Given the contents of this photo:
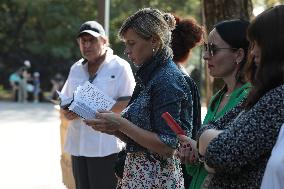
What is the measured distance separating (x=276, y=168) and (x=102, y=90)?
2.66 meters

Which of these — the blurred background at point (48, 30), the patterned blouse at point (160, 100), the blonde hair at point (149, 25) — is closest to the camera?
the patterned blouse at point (160, 100)

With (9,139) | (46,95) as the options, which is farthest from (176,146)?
(46,95)

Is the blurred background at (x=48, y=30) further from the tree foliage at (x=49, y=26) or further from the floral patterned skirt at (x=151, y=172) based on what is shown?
the floral patterned skirt at (x=151, y=172)

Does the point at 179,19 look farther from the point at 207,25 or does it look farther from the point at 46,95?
the point at 46,95

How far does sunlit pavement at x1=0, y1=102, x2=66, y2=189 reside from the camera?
8570mm

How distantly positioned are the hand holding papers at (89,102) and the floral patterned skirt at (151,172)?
0.36 metres

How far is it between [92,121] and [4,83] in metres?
32.7

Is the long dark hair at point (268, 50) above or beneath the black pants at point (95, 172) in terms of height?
above

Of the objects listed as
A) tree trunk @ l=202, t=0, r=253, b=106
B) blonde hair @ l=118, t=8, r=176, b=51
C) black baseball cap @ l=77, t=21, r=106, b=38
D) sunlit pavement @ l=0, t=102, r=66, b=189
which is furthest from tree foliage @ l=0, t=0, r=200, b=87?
blonde hair @ l=118, t=8, r=176, b=51

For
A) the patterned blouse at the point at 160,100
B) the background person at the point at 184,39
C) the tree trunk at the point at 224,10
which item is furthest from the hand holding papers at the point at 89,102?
the tree trunk at the point at 224,10

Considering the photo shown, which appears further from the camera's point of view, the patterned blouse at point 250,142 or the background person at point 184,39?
Answer: the background person at point 184,39

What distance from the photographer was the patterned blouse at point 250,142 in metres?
2.21

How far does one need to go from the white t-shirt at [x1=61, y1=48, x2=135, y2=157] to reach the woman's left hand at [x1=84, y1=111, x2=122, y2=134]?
4.49 ft

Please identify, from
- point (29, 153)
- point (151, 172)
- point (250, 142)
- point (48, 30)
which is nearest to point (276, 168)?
point (250, 142)
